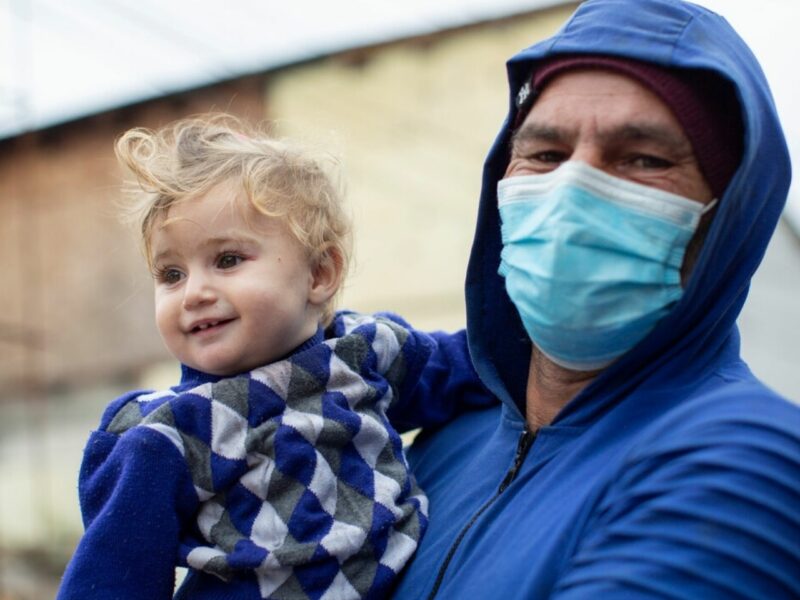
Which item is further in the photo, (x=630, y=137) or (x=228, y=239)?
(x=228, y=239)

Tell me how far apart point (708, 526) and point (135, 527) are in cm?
105

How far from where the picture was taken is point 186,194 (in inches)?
85.7

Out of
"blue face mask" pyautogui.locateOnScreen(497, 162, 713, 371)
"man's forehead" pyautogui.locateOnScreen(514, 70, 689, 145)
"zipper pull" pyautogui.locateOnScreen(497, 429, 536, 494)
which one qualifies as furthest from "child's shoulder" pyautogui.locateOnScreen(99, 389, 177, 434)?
"man's forehead" pyautogui.locateOnScreen(514, 70, 689, 145)

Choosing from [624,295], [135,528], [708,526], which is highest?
[624,295]

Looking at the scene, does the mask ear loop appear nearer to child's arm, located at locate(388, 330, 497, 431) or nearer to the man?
the man

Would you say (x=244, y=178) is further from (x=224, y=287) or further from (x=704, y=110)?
(x=704, y=110)

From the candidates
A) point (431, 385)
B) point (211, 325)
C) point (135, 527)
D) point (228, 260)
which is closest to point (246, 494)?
point (135, 527)

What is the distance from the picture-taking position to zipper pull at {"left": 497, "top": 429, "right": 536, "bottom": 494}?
80.0 inches

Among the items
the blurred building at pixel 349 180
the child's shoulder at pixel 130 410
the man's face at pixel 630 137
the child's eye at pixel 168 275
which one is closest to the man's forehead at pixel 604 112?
the man's face at pixel 630 137

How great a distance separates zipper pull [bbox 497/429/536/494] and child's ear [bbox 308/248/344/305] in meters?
0.55

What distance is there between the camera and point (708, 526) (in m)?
1.46

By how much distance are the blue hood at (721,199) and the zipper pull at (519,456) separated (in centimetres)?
12

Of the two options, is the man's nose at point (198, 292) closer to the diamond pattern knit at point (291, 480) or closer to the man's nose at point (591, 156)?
the diamond pattern knit at point (291, 480)

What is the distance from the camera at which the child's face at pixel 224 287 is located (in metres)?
2.13
